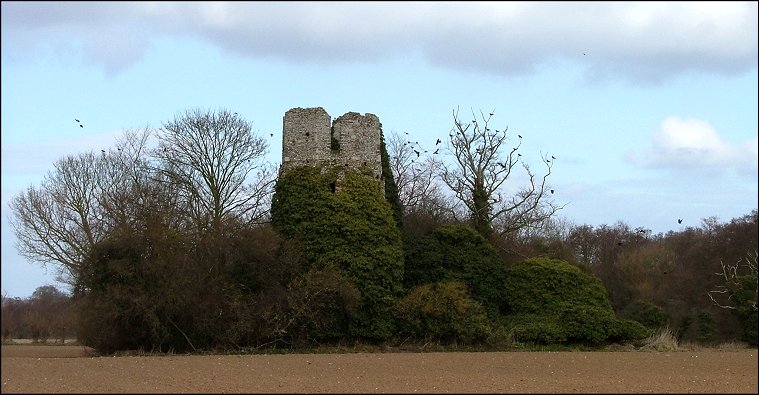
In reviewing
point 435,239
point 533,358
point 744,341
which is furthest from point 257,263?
point 744,341

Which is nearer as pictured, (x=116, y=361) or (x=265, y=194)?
(x=116, y=361)

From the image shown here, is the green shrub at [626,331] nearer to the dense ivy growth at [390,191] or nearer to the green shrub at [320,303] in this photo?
the dense ivy growth at [390,191]

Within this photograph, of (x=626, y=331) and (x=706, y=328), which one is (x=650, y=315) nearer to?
(x=706, y=328)

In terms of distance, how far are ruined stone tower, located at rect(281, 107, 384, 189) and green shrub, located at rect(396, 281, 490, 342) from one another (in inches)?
208

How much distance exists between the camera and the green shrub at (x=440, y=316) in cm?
3284

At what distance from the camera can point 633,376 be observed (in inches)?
837

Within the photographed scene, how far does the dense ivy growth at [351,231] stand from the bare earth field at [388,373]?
3.07m

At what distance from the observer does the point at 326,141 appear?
34.8 meters

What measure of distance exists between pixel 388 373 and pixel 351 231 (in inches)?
463

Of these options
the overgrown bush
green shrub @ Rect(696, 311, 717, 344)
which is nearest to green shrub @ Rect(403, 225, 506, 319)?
the overgrown bush

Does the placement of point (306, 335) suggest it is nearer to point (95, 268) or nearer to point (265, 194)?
point (95, 268)

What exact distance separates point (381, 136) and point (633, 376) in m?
17.6

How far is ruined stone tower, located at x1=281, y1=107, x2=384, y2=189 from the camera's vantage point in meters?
34.7

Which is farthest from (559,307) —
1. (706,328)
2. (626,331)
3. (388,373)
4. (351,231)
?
(388,373)
